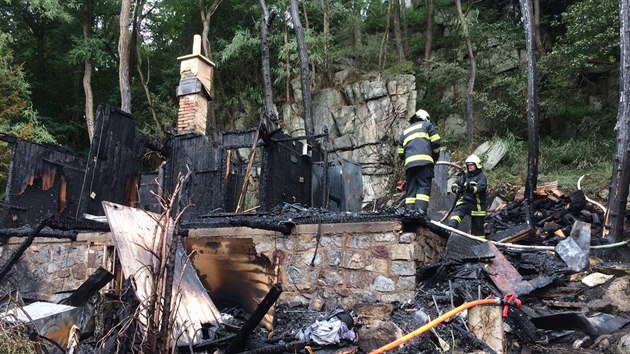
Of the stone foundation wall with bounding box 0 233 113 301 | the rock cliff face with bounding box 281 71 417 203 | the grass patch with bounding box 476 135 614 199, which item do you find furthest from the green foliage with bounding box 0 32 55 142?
the grass patch with bounding box 476 135 614 199

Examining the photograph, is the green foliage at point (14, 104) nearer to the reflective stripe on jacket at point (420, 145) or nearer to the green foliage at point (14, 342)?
the reflective stripe on jacket at point (420, 145)

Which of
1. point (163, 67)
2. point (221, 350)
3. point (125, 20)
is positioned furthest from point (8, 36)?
point (221, 350)

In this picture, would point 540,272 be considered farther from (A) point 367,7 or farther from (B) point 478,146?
(A) point 367,7

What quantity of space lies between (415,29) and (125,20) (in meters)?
13.9

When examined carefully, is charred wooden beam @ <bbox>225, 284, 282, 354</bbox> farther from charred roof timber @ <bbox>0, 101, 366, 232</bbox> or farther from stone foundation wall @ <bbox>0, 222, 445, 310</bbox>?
charred roof timber @ <bbox>0, 101, 366, 232</bbox>

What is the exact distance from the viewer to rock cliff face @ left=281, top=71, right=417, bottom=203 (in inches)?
711

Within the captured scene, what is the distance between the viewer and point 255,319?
153 inches

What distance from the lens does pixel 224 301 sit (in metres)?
5.89

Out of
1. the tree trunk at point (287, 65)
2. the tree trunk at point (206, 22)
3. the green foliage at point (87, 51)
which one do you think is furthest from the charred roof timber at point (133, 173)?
the green foliage at point (87, 51)

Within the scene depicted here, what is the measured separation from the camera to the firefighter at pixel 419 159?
7297mm

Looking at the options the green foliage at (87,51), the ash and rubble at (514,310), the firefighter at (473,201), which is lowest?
the ash and rubble at (514,310)

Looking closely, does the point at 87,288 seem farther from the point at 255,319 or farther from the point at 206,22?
the point at 206,22

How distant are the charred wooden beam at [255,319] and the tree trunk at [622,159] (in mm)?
6780

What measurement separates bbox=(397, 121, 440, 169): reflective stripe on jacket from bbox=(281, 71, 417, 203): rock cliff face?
9.53 metres
